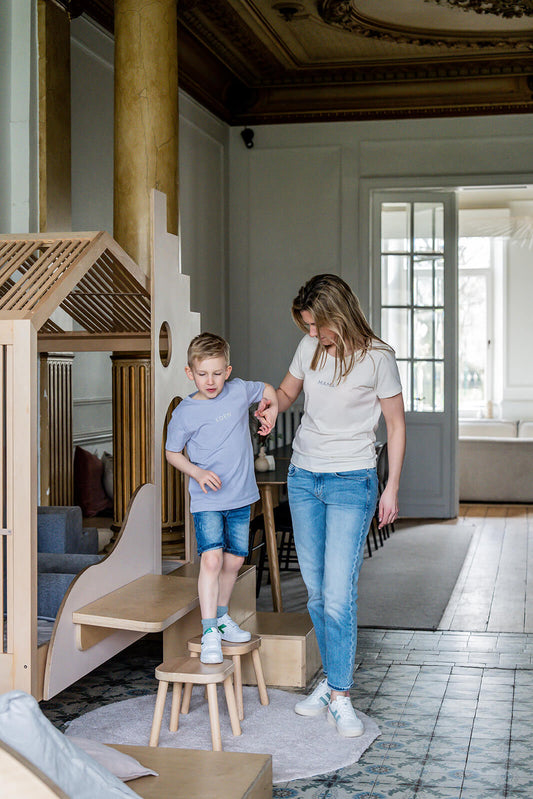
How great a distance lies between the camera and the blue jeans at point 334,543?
3438 mm

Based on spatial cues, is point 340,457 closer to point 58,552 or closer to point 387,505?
point 387,505

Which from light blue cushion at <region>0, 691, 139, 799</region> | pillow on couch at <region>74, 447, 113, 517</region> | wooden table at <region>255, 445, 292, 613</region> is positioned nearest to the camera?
light blue cushion at <region>0, 691, 139, 799</region>

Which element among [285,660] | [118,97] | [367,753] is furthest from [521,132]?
[367,753]

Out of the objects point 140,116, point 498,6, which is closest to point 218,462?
point 140,116

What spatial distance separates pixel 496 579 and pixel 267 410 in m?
3.31

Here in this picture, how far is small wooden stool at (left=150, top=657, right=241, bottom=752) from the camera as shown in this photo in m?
3.20

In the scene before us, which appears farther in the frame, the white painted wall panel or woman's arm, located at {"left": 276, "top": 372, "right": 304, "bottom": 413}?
the white painted wall panel

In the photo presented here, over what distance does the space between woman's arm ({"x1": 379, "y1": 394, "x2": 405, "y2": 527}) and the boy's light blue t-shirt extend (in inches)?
20.1

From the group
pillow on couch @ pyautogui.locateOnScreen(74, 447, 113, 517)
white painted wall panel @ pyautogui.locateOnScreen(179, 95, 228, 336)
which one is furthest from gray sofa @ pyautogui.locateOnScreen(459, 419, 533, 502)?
pillow on couch @ pyautogui.locateOnScreen(74, 447, 113, 517)

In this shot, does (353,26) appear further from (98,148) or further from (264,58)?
(98,148)

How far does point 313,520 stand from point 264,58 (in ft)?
19.8

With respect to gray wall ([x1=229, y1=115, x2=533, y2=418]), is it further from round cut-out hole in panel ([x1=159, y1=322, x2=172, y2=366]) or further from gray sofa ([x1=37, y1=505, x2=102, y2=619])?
gray sofa ([x1=37, y1=505, x2=102, y2=619])

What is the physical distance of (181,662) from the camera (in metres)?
3.35

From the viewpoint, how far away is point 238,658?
11.6 feet
